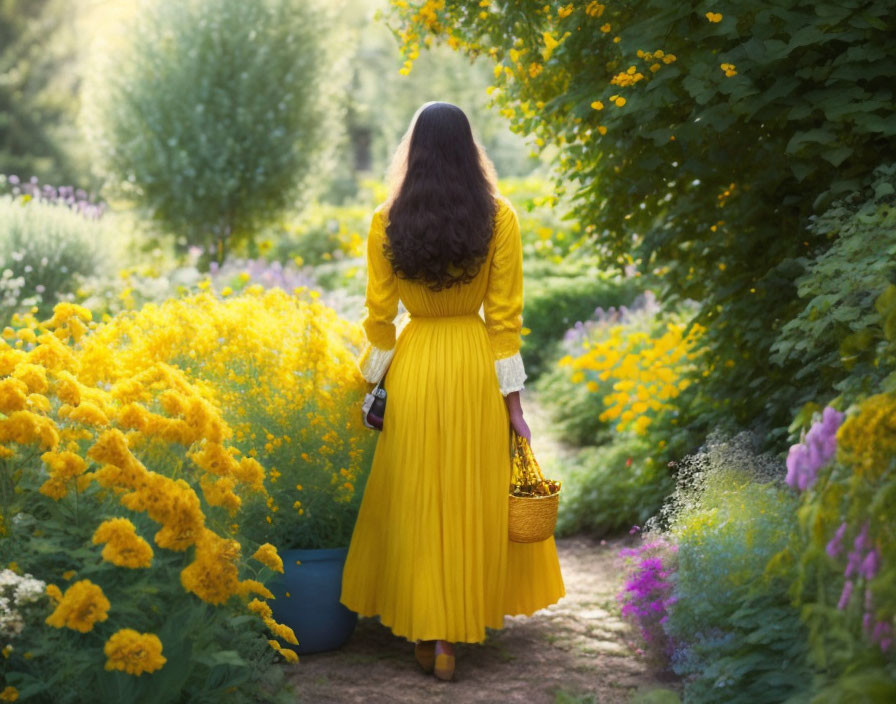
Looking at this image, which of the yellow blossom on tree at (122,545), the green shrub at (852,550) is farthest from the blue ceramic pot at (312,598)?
the green shrub at (852,550)

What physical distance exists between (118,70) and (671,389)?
314 inches

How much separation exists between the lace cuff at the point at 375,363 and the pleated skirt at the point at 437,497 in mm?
33

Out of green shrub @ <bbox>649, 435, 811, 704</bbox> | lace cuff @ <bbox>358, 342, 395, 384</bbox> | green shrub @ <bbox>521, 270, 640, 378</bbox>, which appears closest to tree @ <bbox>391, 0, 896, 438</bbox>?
green shrub @ <bbox>649, 435, 811, 704</bbox>

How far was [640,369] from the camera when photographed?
6.42 metres

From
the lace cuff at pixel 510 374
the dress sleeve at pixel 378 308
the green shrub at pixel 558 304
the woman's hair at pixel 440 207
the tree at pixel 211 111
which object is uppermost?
the tree at pixel 211 111

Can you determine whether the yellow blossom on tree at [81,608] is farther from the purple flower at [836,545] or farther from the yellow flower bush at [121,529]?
the purple flower at [836,545]

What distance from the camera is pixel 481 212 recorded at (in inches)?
141

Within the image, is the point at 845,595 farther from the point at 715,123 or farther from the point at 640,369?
the point at 640,369

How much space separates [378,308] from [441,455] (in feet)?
1.95

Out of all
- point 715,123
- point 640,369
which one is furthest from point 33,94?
point 715,123

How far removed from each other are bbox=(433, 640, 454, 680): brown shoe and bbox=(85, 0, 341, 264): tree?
7854 millimetres

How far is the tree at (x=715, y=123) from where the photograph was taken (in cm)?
350

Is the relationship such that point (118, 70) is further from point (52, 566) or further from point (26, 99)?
point (26, 99)

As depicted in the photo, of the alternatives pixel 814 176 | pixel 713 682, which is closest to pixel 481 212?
pixel 814 176
